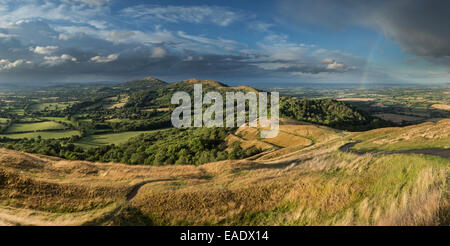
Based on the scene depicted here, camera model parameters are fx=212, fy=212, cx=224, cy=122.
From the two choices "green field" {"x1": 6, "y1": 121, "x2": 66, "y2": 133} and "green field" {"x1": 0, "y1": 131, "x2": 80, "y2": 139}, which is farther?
"green field" {"x1": 6, "y1": 121, "x2": 66, "y2": 133}

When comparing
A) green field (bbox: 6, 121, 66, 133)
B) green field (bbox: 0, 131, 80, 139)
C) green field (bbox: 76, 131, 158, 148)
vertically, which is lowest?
green field (bbox: 76, 131, 158, 148)

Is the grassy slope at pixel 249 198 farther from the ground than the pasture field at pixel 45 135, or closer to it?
farther from the ground

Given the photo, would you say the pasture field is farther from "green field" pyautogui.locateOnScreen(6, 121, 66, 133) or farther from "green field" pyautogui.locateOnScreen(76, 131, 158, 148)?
"green field" pyautogui.locateOnScreen(76, 131, 158, 148)

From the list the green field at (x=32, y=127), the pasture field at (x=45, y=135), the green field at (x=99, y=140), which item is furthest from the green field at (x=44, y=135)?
the green field at (x=99, y=140)

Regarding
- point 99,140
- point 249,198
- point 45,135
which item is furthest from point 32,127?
point 249,198

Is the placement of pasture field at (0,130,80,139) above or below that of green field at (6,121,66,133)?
below

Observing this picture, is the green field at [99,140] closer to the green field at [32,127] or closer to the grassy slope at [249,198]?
the green field at [32,127]

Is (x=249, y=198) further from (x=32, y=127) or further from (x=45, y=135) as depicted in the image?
(x=32, y=127)

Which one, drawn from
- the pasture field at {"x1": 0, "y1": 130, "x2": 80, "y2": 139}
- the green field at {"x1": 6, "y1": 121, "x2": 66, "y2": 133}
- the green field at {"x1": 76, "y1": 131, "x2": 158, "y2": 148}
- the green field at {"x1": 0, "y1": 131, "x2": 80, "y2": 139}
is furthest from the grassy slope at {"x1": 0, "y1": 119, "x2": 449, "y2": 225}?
the green field at {"x1": 6, "y1": 121, "x2": 66, "y2": 133}
